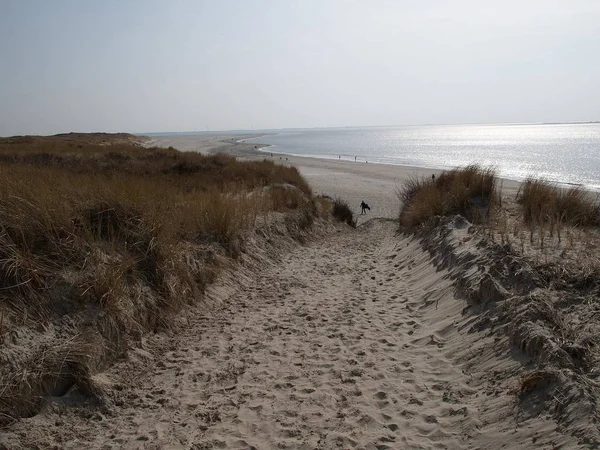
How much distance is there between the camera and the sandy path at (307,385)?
11.1 ft

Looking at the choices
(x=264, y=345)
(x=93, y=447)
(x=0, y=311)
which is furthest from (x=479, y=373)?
(x=0, y=311)

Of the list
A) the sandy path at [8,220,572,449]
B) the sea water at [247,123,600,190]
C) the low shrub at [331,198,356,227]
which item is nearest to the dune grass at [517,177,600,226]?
the sea water at [247,123,600,190]

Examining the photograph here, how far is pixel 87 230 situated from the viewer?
5.30 m

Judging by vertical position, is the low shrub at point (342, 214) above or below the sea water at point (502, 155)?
below

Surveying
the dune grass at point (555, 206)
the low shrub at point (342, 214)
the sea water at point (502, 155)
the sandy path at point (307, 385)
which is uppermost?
the sea water at point (502, 155)

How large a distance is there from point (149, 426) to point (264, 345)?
1814 mm

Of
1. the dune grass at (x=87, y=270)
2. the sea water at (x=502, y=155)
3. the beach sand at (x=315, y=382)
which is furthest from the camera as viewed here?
the sea water at (x=502, y=155)

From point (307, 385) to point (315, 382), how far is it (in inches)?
3.8

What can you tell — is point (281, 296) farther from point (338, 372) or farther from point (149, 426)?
point (149, 426)

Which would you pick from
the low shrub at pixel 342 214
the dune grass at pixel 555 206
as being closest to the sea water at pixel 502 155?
the dune grass at pixel 555 206

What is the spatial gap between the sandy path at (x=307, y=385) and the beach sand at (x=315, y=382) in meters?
0.01

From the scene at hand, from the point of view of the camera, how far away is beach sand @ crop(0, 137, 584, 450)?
334 centimetres

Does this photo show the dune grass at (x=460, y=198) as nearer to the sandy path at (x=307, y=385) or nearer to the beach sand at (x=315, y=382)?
the beach sand at (x=315, y=382)

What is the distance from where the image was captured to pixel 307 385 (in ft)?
13.9
